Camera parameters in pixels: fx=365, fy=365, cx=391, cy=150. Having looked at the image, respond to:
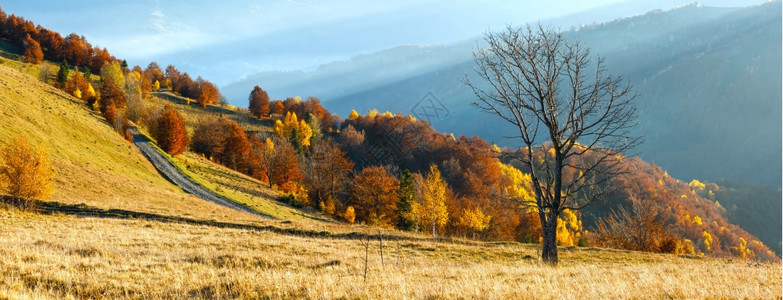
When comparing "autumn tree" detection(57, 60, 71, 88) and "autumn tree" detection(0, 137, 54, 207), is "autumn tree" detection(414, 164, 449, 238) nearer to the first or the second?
"autumn tree" detection(0, 137, 54, 207)

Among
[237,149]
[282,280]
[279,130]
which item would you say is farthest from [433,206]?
[279,130]

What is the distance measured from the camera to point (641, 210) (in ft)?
147

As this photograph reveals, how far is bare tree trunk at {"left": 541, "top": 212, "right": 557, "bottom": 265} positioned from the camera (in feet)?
51.5

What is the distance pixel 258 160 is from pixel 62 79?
178ft

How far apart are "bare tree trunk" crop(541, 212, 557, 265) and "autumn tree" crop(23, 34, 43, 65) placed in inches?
5735

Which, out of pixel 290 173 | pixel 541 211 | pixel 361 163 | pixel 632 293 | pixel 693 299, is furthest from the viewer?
pixel 361 163

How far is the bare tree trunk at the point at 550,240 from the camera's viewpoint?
1571 cm

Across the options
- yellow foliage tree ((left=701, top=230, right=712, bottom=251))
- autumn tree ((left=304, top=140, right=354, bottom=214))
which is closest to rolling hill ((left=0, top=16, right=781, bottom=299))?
autumn tree ((left=304, top=140, right=354, bottom=214))

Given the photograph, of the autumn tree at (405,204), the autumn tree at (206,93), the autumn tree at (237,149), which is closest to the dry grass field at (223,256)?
the autumn tree at (405,204)

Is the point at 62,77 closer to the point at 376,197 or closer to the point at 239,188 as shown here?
the point at 239,188

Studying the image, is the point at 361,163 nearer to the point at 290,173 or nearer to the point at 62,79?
the point at 290,173

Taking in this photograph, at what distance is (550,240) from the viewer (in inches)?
630

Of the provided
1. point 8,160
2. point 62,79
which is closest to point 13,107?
point 8,160

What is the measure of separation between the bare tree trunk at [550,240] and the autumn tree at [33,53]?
146 m
